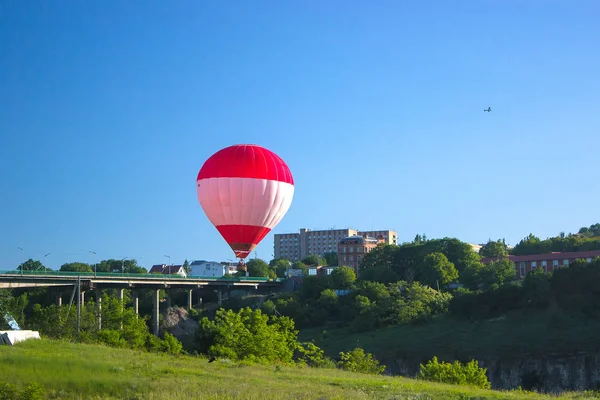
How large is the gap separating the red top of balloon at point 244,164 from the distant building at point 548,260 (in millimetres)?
87107

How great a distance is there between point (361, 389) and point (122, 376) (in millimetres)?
9505

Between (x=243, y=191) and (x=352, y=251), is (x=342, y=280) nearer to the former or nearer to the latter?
(x=352, y=251)

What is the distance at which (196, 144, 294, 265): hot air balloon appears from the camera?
47.8 meters

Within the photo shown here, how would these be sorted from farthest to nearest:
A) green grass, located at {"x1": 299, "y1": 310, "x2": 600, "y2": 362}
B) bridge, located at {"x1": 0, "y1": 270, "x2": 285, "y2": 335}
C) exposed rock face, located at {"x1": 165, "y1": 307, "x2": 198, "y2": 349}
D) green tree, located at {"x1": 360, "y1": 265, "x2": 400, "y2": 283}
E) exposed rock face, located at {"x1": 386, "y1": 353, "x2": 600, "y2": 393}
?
exposed rock face, located at {"x1": 165, "y1": 307, "x2": 198, "y2": 349} → green tree, located at {"x1": 360, "y1": 265, "x2": 400, "y2": 283} → bridge, located at {"x1": 0, "y1": 270, "x2": 285, "y2": 335} → green grass, located at {"x1": 299, "y1": 310, "x2": 600, "y2": 362} → exposed rock face, located at {"x1": 386, "y1": 353, "x2": 600, "y2": 393}

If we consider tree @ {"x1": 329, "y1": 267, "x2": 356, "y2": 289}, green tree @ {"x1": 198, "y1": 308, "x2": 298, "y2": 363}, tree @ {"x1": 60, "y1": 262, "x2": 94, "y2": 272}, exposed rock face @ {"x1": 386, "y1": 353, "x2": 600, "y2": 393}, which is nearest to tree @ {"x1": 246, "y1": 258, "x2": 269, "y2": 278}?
tree @ {"x1": 60, "y1": 262, "x2": 94, "y2": 272}

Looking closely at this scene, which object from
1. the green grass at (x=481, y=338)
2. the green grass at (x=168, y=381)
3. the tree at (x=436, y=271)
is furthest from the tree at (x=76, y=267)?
the green grass at (x=168, y=381)

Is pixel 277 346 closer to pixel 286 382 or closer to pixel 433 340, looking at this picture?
pixel 286 382

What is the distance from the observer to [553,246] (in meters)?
148

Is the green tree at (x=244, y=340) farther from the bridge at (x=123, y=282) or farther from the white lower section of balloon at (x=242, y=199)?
the bridge at (x=123, y=282)

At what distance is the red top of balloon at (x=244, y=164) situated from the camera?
47688 mm

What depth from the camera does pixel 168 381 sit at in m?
29.6

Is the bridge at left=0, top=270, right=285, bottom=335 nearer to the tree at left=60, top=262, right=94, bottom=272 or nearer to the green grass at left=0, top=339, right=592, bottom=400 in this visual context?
the tree at left=60, top=262, right=94, bottom=272

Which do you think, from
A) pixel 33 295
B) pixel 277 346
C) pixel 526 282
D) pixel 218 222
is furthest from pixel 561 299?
pixel 33 295

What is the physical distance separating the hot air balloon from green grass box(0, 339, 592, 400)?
44.7 feet
